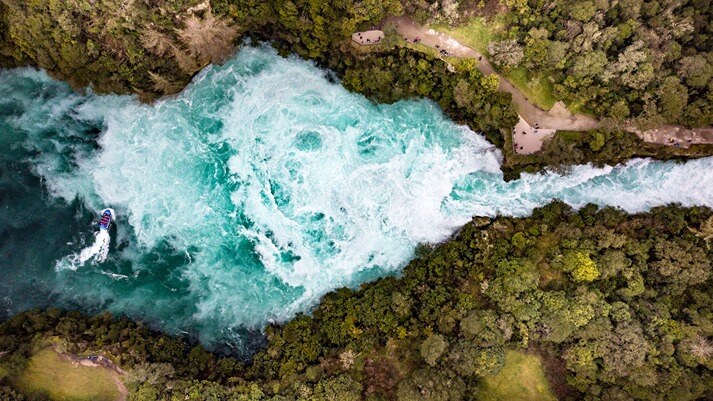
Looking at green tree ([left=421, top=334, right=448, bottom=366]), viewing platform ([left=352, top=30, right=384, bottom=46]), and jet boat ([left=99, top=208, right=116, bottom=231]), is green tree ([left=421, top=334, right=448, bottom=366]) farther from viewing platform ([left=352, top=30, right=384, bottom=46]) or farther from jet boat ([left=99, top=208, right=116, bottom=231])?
jet boat ([left=99, top=208, right=116, bottom=231])

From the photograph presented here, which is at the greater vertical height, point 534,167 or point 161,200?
point 534,167

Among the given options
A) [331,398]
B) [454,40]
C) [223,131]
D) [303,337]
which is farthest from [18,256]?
[454,40]

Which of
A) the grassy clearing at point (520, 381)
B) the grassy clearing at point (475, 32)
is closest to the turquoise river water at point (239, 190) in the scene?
the grassy clearing at point (475, 32)

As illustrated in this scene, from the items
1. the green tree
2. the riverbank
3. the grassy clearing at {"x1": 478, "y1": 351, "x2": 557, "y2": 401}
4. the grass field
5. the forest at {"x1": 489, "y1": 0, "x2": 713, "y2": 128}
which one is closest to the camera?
the green tree

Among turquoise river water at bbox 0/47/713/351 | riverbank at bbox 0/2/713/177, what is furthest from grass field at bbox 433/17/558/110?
turquoise river water at bbox 0/47/713/351

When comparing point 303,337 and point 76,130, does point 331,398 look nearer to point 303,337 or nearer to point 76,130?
point 303,337

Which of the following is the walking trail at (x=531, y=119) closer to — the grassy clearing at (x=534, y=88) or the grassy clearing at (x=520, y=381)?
the grassy clearing at (x=534, y=88)
